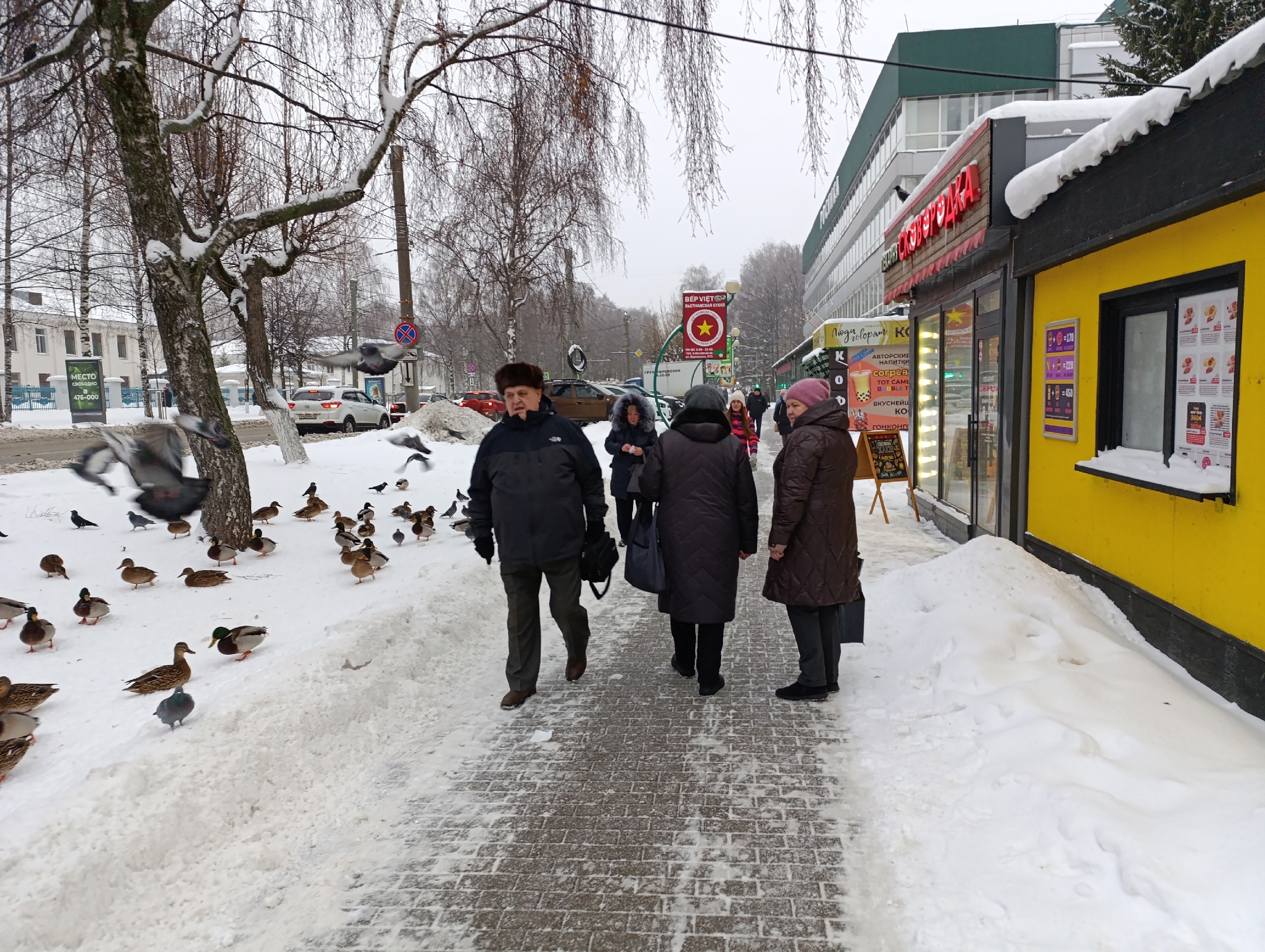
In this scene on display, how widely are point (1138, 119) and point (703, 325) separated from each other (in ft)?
32.6

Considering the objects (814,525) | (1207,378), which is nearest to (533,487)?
Result: (814,525)

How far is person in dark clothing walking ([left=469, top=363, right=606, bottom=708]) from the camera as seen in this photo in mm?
4496

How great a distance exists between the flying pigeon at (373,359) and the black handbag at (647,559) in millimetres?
4101

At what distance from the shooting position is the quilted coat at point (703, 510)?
457 cm

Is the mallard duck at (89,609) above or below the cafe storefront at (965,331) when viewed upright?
below

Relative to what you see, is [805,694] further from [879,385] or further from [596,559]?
[879,385]

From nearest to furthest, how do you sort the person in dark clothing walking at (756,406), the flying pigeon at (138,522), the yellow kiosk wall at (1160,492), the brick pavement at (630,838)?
the brick pavement at (630,838) → the yellow kiosk wall at (1160,492) → the flying pigeon at (138,522) → the person in dark clothing walking at (756,406)

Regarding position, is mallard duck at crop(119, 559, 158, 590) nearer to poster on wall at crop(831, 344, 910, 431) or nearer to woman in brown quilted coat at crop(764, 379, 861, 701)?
woman in brown quilted coat at crop(764, 379, 861, 701)

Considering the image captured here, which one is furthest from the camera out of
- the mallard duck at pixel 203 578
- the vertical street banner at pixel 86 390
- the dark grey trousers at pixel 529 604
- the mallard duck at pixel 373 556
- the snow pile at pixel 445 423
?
the vertical street banner at pixel 86 390

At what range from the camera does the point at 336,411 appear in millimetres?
26062

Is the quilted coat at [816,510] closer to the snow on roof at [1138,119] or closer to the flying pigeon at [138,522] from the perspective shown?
the snow on roof at [1138,119]

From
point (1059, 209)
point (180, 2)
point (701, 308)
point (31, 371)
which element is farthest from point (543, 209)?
point (31, 371)

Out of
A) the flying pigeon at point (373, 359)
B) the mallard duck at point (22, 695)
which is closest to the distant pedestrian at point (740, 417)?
the flying pigeon at point (373, 359)

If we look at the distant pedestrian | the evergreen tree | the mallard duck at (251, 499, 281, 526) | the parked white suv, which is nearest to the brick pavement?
the mallard duck at (251, 499, 281, 526)
